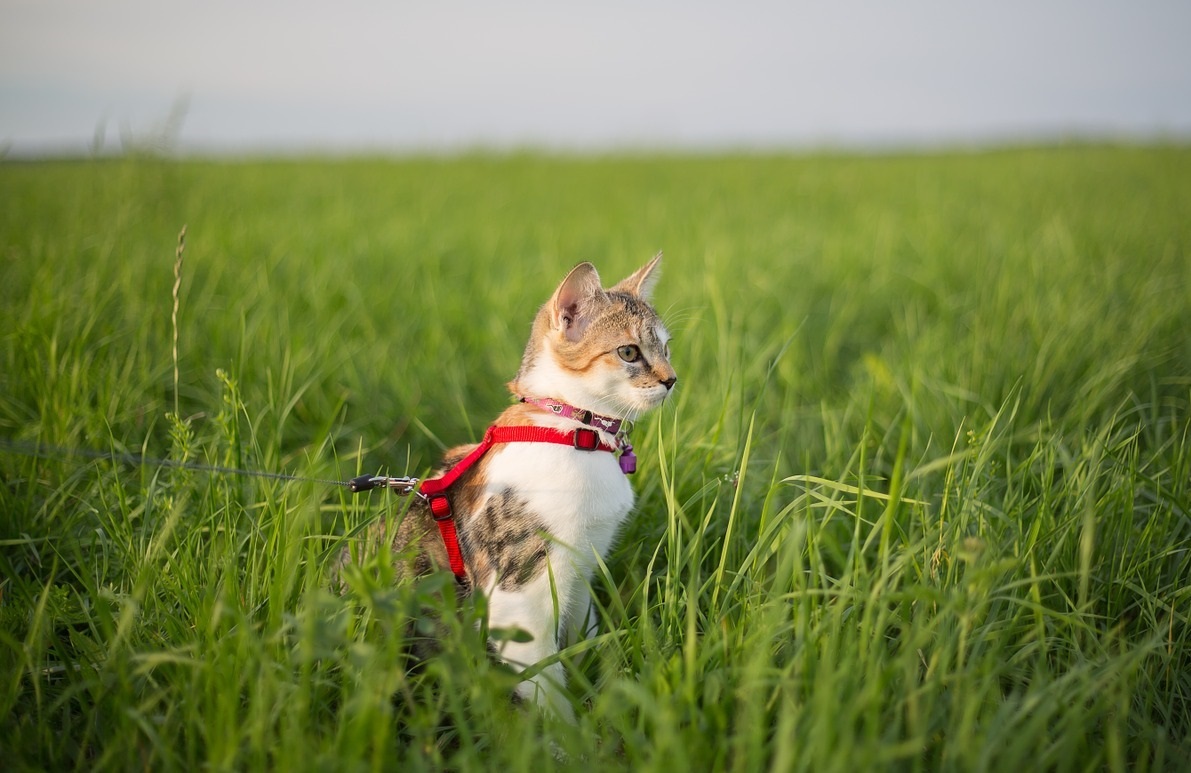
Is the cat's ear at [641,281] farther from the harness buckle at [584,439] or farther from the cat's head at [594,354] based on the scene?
the harness buckle at [584,439]

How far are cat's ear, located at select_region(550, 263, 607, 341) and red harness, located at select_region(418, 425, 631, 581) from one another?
0.35 metres

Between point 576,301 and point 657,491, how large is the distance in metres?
0.77

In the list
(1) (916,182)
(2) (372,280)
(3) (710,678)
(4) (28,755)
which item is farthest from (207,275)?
(1) (916,182)

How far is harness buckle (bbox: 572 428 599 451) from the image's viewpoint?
75.4 inches

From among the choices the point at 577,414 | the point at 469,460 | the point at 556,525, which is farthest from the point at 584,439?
the point at 469,460

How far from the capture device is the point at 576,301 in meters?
2.18

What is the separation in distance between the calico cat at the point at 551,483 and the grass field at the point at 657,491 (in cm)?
17

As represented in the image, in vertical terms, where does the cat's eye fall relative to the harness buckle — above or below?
above

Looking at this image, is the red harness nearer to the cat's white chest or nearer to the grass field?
the cat's white chest

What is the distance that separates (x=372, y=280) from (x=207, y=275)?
1.01m

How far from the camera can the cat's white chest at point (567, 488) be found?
6.10ft

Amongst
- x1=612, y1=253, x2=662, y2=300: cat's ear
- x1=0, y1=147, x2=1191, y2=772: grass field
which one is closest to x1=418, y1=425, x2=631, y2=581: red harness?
x1=0, y1=147, x2=1191, y2=772: grass field

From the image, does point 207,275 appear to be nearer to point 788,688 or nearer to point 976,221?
point 788,688

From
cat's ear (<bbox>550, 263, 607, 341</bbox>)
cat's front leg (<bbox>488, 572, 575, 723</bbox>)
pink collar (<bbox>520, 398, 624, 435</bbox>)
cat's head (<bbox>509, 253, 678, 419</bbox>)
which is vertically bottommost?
cat's front leg (<bbox>488, 572, 575, 723</bbox>)
